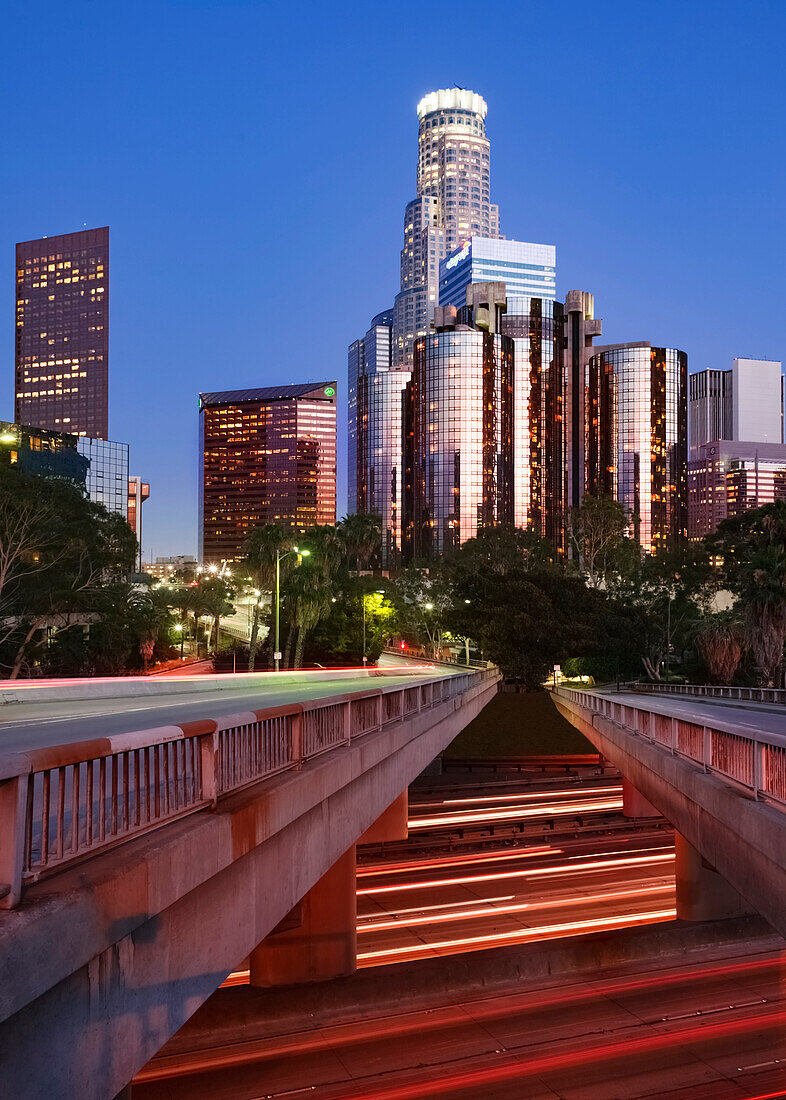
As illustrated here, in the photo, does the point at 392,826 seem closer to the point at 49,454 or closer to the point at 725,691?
the point at 725,691

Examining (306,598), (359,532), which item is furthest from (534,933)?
(359,532)

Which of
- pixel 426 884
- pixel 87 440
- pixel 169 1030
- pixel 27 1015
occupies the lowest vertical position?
pixel 426 884

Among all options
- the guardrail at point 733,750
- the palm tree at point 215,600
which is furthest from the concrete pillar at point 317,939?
the palm tree at point 215,600

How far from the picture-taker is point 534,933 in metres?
24.7

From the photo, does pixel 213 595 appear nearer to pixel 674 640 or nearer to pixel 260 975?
pixel 674 640

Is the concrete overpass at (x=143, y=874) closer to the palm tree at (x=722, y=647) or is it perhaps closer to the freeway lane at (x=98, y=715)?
the freeway lane at (x=98, y=715)

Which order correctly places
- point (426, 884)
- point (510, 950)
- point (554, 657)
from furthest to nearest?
point (554, 657)
point (426, 884)
point (510, 950)

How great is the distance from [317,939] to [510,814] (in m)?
22.9

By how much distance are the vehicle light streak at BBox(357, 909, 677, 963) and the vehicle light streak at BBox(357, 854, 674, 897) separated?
4567 mm

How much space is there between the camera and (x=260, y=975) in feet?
62.3

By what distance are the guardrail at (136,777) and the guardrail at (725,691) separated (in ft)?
122

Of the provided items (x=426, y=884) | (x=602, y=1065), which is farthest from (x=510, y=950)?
(x=426, y=884)

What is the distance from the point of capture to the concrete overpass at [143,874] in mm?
4254

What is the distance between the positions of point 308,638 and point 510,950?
6564cm
